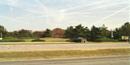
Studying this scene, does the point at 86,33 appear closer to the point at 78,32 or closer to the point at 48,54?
the point at 78,32

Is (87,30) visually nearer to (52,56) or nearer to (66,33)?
(66,33)

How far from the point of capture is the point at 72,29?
87.2 meters

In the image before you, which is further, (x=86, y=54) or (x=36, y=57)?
(x=86, y=54)

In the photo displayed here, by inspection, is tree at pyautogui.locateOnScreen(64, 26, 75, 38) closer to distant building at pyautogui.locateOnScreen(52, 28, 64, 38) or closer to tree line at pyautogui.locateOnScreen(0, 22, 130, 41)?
tree line at pyautogui.locateOnScreen(0, 22, 130, 41)

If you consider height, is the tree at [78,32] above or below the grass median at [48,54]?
above

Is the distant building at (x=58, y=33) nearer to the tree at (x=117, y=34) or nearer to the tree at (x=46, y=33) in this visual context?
the tree at (x=46, y=33)

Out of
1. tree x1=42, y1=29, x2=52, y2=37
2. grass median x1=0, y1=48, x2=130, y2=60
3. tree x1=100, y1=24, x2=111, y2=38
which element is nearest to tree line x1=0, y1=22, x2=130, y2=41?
tree x1=100, y1=24, x2=111, y2=38

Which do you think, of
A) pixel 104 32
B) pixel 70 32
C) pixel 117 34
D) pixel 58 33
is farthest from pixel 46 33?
Answer: pixel 117 34

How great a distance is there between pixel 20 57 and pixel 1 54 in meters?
1.83

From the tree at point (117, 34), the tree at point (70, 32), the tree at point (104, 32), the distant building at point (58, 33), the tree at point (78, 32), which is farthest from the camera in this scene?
the distant building at point (58, 33)

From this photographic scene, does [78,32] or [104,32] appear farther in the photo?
[78,32]

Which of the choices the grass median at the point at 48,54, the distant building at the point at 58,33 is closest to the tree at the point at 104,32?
the distant building at the point at 58,33

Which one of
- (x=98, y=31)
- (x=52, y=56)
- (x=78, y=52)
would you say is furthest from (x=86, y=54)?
(x=98, y=31)

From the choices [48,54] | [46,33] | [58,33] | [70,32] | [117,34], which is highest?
[70,32]
